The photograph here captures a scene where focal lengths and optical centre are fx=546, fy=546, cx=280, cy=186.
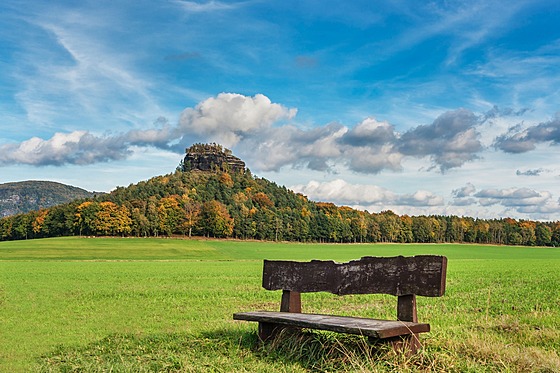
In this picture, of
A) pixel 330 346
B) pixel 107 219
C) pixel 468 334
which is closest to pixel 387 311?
pixel 468 334

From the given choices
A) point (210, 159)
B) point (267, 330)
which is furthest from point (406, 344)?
point (210, 159)

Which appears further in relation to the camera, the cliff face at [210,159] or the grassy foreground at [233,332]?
the cliff face at [210,159]

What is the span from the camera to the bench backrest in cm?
716

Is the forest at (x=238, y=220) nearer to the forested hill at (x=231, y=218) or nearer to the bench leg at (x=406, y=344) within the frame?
the forested hill at (x=231, y=218)

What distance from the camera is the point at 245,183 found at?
14425 centimetres

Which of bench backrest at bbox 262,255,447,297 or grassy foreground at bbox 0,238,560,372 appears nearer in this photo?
grassy foreground at bbox 0,238,560,372

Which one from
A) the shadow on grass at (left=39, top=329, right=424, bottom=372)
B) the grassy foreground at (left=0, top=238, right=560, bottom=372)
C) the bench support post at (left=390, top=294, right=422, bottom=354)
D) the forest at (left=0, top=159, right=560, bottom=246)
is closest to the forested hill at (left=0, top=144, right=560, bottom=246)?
the forest at (left=0, top=159, right=560, bottom=246)

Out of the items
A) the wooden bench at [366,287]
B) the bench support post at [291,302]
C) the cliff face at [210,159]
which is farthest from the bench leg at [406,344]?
the cliff face at [210,159]

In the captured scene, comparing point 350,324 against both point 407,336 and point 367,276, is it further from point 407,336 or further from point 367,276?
point 367,276

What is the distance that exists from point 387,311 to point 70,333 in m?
6.95

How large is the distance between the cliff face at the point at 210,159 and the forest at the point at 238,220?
2.99 m

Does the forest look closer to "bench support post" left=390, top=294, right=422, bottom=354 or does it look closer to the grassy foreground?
the grassy foreground

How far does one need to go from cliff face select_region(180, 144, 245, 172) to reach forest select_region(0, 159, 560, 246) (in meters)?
2.99

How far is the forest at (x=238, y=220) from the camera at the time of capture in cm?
10362
